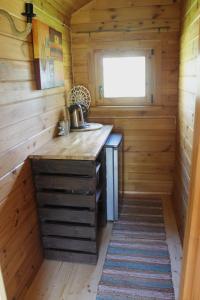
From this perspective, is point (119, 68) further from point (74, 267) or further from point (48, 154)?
point (74, 267)

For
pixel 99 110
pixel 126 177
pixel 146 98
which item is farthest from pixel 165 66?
pixel 126 177

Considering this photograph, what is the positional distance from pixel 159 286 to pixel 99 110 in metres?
1.90

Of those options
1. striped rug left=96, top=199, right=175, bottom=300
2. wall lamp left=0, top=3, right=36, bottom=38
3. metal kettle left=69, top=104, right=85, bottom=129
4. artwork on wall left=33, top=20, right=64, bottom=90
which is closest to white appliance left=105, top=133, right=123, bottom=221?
striped rug left=96, top=199, right=175, bottom=300

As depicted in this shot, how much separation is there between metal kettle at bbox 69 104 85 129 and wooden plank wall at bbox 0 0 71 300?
Answer: 1.87ft

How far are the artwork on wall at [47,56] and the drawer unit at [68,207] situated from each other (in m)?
0.66

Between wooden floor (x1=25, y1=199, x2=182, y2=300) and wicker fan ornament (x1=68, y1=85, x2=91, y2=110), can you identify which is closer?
wooden floor (x1=25, y1=199, x2=182, y2=300)

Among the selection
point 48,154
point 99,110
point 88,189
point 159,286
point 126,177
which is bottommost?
point 159,286

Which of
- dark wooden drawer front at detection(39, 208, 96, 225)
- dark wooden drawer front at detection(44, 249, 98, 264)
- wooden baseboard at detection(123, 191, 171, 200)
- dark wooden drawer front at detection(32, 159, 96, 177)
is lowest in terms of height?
dark wooden drawer front at detection(44, 249, 98, 264)

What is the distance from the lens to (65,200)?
6.28 feet

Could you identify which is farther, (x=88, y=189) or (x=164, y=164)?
(x=164, y=164)

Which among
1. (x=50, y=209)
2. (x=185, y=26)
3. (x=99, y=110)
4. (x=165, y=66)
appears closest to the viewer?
(x=50, y=209)

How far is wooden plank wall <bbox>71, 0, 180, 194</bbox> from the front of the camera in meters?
2.69

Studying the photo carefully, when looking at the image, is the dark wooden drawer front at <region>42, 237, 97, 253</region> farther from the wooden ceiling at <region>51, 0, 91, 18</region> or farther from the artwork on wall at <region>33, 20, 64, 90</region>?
the wooden ceiling at <region>51, 0, 91, 18</region>

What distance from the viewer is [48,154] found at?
1.89 meters
